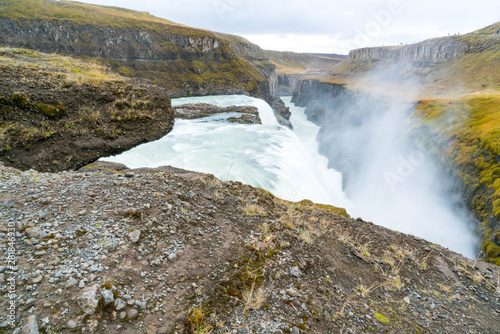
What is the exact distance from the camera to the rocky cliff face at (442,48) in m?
73.9

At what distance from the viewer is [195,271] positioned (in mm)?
4344

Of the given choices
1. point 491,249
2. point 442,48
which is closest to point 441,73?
point 442,48

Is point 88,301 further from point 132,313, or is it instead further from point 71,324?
point 132,313

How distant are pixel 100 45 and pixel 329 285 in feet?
255

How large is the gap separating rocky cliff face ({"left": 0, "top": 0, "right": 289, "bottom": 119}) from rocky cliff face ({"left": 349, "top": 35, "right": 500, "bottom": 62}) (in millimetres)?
62004

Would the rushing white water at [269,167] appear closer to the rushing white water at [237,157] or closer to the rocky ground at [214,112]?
the rushing white water at [237,157]

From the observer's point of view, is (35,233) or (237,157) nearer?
(35,233)

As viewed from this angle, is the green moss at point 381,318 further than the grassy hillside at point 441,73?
No

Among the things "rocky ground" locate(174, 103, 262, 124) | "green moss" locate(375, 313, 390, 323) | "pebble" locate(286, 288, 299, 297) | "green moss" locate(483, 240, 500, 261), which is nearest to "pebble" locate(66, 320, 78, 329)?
"pebble" locate(286, 288, 299, 297)

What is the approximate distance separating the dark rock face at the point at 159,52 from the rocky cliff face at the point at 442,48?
61268mm

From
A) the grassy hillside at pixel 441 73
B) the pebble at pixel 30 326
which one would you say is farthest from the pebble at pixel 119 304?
the grassy hillside at pixel 441 73

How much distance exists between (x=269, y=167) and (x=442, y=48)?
346 ft

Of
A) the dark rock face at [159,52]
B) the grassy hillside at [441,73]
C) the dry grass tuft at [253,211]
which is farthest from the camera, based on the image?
the grassy hillside at [441,73]

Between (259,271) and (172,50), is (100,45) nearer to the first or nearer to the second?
(172,50)
